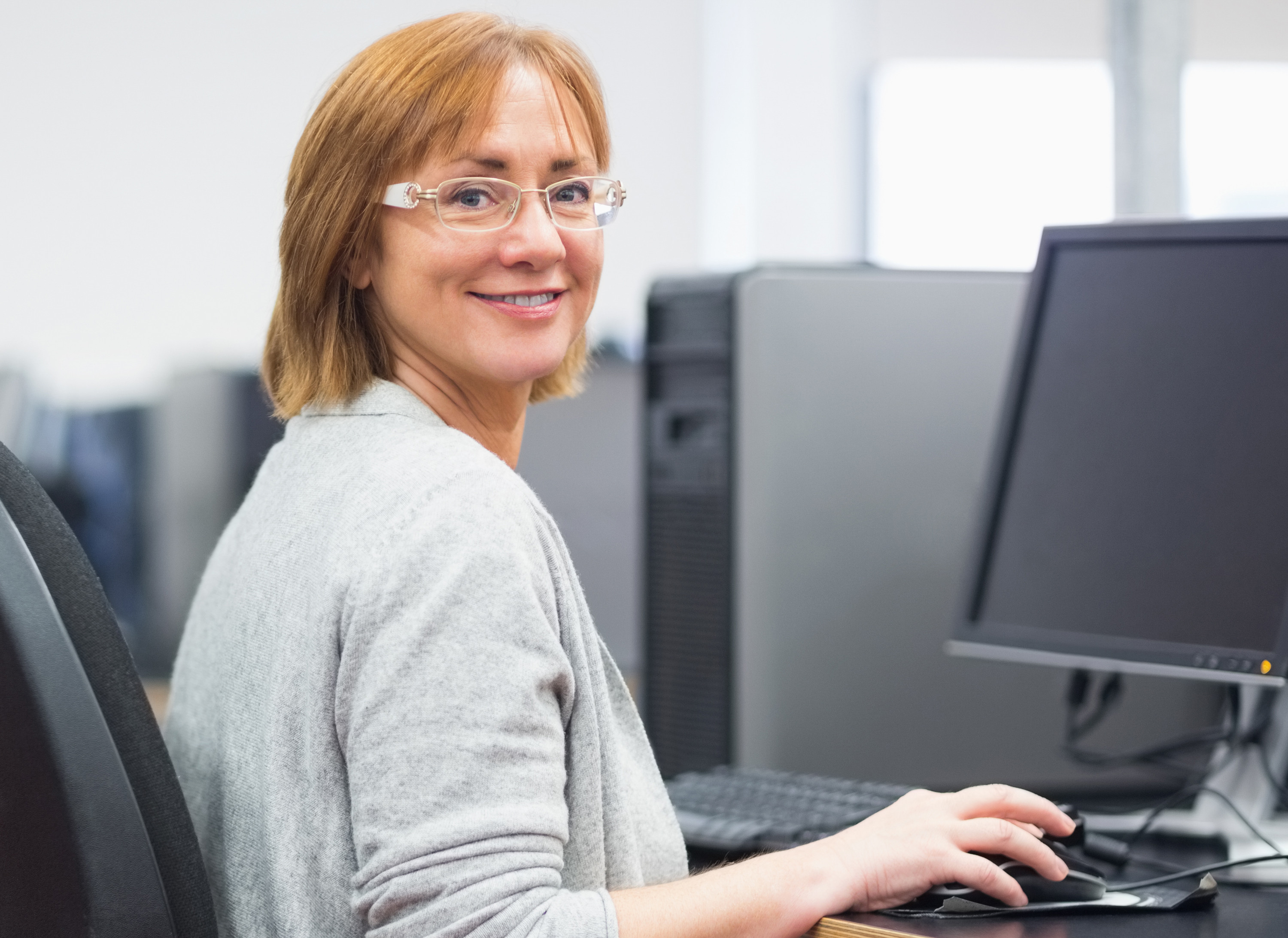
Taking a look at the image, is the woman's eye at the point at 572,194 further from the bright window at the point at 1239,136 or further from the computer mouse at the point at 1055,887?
the bright window at the point at 1239,136

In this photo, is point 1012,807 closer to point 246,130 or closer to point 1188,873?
point 1188,873

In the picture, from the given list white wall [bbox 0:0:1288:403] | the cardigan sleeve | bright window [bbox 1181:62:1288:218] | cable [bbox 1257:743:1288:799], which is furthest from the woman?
white wall [bbox 0:0:1288:403]

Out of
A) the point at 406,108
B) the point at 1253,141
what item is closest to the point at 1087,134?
the point at 1253,141

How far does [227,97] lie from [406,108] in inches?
127

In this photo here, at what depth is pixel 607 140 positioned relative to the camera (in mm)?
982


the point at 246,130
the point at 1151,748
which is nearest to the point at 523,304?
the point at 1151,748

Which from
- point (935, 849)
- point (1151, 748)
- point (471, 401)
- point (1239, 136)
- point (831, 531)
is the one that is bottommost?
point (1151, 748)

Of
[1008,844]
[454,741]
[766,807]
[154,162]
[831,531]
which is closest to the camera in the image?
[454,741]

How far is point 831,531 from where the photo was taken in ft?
4.35

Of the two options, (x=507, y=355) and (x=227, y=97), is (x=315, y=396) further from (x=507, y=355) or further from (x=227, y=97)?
(x=227, y=97)

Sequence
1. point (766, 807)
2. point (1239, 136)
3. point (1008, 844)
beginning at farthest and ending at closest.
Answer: point (1239, 136) < point (766, 807) < point (1008, 844)

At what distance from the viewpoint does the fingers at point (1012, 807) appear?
2.77ft

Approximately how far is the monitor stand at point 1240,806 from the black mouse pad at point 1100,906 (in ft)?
0.61

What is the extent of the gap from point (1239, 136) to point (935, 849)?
A: 2.62 meters
